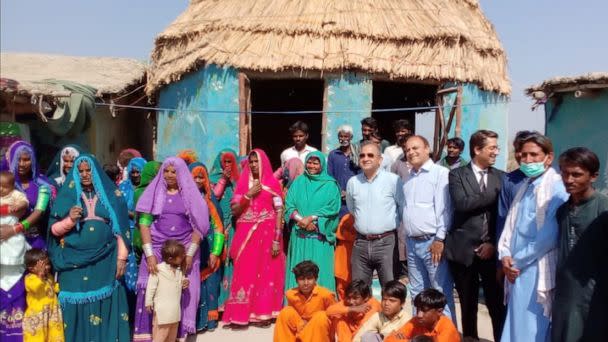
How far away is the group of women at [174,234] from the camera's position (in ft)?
13.7

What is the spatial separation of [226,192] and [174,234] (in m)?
0.95

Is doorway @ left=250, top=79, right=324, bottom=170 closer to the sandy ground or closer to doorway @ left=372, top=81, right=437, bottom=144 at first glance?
doorway @ left=372, top=81, right=437, bottom=144

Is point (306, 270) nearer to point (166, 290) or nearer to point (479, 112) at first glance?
point (166, 290)

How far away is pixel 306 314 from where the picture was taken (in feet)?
13.7

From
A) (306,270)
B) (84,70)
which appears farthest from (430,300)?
(84,70)

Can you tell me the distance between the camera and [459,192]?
4008mm

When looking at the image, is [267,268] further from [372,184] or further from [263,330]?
[372,184]

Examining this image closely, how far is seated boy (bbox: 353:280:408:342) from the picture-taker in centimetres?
378

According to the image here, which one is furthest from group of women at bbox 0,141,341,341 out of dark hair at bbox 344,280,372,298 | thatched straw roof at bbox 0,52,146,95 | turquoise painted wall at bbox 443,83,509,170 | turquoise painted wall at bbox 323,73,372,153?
thatched straw roof at bbox 0,52,146,95

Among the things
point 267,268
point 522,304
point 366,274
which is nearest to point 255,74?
point 267,268

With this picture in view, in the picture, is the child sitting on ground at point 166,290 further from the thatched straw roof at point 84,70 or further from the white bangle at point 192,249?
the thatched straw roof at point 84,70

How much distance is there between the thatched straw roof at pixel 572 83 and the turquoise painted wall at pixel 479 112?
1.26m

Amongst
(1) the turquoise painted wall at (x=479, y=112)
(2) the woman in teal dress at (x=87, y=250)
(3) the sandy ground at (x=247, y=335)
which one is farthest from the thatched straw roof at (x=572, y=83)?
(2) the woman in teal dress at (x=87, y=250)

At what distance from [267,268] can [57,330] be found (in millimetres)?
1773
